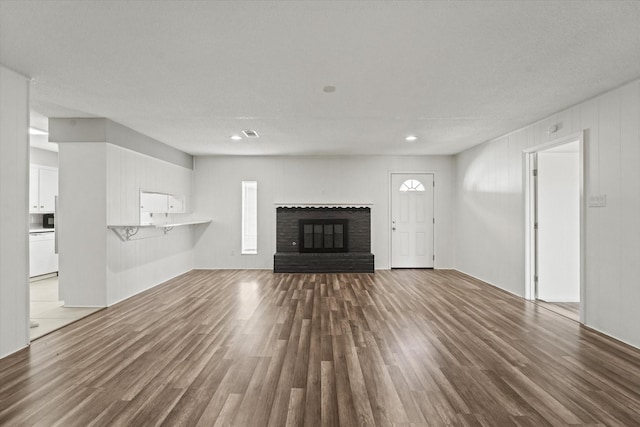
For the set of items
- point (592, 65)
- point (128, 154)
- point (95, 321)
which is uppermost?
point (592, 65)

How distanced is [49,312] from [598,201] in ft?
22.8

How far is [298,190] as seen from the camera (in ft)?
25.0

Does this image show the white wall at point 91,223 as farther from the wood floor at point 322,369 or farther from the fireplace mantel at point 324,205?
the fireplace mantel at point 324,205

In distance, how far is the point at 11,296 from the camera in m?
3.04

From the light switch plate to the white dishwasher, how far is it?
9.03 m

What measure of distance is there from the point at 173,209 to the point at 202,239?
49.7 inches

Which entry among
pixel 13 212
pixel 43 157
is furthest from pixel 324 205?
pixel 43 157

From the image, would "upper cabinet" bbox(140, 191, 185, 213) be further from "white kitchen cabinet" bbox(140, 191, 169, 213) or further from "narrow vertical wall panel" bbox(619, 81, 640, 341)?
"narrow vertical wall panel" bbox(619, 81, 640, 341)

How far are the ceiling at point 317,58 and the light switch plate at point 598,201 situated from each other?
3.78 feet

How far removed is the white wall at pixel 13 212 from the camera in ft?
9.77

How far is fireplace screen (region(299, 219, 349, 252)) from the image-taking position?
7406 mm

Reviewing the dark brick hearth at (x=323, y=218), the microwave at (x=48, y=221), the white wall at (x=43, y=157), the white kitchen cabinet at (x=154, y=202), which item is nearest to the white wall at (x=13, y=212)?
the white kitchen cabinet at (x=154, y=202)

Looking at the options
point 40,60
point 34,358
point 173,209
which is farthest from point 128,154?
point 34,358

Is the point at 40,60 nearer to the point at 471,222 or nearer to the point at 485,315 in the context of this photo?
the point at 485,315
